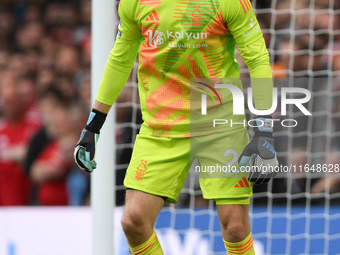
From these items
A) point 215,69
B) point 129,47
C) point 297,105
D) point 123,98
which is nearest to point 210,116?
point 215,69

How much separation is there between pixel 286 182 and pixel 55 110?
1.95m

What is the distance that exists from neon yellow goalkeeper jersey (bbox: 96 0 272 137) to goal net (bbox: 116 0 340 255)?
1252 mm

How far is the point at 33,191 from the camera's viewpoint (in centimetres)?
557

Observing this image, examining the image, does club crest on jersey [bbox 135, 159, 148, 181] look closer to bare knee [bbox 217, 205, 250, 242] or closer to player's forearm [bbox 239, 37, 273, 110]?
bare knee [bbox 217, 205, 250, 242]

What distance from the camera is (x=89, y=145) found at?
353 cm

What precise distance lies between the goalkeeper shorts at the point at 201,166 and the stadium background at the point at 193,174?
4.13 ft

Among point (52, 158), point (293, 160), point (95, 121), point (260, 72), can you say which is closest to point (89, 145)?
point (95, 121)

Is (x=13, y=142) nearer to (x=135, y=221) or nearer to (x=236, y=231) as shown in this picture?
(x=135, y=221)

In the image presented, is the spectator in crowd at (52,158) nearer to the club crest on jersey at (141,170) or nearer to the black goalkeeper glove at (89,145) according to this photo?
the black goalkeeper glove at (89,145)

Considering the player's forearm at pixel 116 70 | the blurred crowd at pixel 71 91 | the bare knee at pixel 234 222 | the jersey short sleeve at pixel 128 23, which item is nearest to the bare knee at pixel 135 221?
the bare knee at pixel 234 222

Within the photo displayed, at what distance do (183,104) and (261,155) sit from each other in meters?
0.43

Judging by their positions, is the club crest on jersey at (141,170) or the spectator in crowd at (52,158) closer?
the club crest on jersey at (141,170)

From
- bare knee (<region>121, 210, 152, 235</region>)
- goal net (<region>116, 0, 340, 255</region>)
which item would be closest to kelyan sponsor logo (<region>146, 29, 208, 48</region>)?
bare knee (<region>121, 210, 152, 235</region>)

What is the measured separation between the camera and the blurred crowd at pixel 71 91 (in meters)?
4.90
